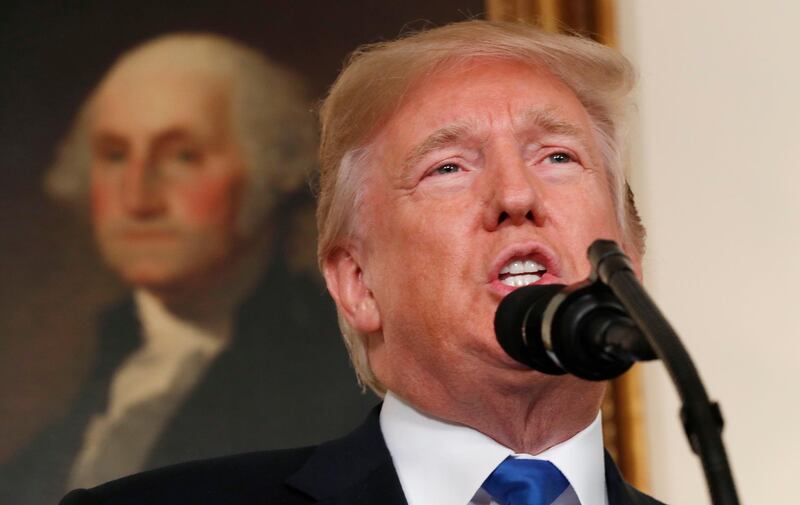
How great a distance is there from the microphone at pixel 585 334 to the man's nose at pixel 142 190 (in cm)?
179

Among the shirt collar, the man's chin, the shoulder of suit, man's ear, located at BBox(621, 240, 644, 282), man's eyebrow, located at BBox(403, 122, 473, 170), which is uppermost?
man's eyebrow, located at BBox(403, 122, 473, 170)

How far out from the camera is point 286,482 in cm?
217

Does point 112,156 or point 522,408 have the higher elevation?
point 522,408

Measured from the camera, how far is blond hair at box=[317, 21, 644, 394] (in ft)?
7.50

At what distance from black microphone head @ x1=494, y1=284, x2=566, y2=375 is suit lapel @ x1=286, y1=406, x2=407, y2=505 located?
58 cm

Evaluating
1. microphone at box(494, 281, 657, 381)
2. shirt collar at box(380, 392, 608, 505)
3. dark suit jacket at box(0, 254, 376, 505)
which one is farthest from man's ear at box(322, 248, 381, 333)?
dark suit jacket at box(0, 254, 376, 505)

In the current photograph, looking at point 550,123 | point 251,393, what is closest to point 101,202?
point 251,393

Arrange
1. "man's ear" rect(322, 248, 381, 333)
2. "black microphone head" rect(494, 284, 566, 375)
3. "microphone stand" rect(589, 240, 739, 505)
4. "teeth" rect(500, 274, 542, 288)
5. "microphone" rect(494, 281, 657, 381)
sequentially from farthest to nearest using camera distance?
"man's ear" rect(322, 248, 381, 333)
"teeth" rect(500, 274, 542, 288)
"black microphone head" rect(494, 284, 566, 375)
"microphone" rect(494, 281, 657, 381)
"microphone stand" rect(589, 240, 739, 505)

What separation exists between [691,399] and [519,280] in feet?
2.53

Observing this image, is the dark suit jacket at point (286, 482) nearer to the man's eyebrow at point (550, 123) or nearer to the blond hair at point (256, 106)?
the man's eyebrow at point (550, 123)

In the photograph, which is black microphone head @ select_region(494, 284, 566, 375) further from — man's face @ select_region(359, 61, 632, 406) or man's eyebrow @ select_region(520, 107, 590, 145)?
man's eyebrow @ select_region(520, 107, 590, 145)

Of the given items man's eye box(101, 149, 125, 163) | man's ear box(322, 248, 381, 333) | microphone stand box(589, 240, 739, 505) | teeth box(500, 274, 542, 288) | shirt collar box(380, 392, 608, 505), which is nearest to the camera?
microphone stand box(589, 240, 739, 505)

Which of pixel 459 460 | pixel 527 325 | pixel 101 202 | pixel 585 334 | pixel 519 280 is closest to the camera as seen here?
pixel 585 334

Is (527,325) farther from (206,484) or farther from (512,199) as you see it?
(206,484)
